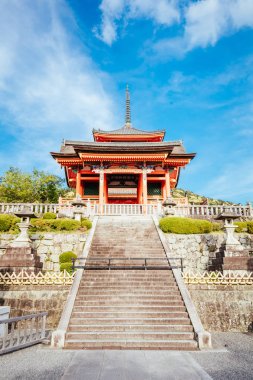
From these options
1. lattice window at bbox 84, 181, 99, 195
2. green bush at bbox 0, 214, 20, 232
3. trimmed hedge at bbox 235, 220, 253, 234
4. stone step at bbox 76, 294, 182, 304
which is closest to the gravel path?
stone step at bbox 76, 294, 182, 304

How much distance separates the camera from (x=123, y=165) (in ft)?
76.9

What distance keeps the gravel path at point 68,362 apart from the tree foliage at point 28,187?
75.8 feet

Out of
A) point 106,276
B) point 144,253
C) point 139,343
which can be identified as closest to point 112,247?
point 144,253

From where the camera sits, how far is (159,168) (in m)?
23.9

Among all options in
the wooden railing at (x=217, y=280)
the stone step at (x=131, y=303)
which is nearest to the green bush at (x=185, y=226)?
the wooden railing at (x=217, y=280)

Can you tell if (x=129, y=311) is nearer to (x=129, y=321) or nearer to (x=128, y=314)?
(x=128, y=314)

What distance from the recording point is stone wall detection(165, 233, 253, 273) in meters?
14.0

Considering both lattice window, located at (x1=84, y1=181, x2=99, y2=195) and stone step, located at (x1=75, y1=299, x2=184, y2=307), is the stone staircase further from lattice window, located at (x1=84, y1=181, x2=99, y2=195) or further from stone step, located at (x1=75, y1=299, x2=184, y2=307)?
lattice window, located at (x1=84, y1=181, x2=99, y2=195)

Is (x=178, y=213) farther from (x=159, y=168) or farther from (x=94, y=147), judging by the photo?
(x=94, y=147)

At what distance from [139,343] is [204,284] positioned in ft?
13.5

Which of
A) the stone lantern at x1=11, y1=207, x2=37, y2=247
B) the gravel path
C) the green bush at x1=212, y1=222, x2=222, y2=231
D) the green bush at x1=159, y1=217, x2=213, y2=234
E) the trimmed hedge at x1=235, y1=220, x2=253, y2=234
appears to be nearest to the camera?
the gravel path

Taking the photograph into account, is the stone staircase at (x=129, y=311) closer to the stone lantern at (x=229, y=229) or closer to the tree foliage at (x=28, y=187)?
the stone lantern at (x=229, y=229)

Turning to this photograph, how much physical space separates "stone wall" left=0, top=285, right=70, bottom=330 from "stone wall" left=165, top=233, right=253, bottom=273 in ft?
22.9

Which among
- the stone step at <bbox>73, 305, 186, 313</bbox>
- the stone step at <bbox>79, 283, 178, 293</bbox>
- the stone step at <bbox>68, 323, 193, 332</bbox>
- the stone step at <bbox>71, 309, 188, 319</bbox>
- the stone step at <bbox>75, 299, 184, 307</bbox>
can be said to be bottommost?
the stone step at <bbox>68, 323, 193, 332</bbox>
